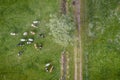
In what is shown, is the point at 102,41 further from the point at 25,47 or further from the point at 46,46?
the point at 25,47

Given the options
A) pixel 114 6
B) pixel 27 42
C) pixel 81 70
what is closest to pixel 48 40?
pixel 27 42

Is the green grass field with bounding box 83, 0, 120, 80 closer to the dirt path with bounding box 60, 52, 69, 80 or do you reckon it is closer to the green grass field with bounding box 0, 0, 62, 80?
the dirt path with bounding box 60, 52, 69, 80

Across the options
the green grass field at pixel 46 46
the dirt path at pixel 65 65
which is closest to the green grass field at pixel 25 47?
the green grass field at pixel 46 46

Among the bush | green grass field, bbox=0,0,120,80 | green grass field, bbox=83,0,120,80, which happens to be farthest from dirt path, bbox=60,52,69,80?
green grass field, bbox=83,0,120,80

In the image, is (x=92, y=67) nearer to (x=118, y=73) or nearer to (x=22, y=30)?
(x=118, y=73)

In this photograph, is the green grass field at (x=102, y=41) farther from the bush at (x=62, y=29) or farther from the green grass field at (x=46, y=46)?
the bush at (x=62, y=29)

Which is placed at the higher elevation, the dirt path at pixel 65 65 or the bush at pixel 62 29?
the bush at pixel 62 29

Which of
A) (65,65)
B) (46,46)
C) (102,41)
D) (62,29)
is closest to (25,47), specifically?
(46,46)
